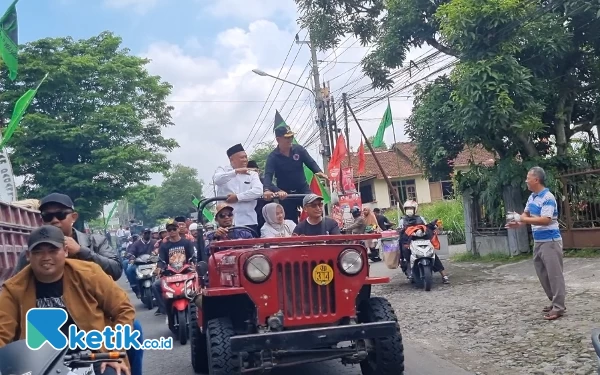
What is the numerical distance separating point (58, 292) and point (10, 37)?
10.0m

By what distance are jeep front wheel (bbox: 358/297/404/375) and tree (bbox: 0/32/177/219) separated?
18894 mm

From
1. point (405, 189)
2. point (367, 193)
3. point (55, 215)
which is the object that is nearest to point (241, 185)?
point (55, 215)

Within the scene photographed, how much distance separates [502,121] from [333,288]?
6983mm

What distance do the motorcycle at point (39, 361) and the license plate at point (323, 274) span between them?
2504 millimetres

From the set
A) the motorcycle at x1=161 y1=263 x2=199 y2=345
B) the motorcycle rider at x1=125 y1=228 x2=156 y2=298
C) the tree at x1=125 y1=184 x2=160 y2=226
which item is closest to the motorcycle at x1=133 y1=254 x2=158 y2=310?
the motorcycle rider at x1=125 y1=228 x2=156 y2=298

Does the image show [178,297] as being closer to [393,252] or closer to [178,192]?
[393,252]

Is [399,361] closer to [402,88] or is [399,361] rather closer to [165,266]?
[165,266]

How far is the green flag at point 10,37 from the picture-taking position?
38.2 ft

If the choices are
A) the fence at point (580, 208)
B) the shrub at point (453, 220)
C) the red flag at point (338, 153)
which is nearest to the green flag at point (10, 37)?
the fence at point (580, 208)

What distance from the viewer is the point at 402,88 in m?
15.5

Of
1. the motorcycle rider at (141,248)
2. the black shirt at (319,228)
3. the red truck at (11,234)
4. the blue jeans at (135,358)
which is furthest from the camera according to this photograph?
the motorcycle rider at (141,248)

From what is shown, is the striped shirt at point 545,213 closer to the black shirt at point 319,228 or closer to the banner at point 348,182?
the black shirt at point 319,228

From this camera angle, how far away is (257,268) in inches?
191

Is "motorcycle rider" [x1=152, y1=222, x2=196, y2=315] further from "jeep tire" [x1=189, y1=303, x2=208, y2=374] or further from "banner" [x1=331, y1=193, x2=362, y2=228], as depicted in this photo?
"banner" [x1=331, y1=193, x2=362, y2=228]
